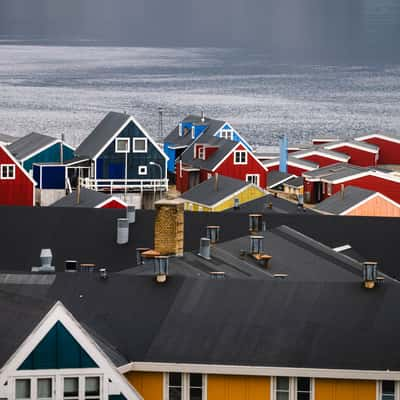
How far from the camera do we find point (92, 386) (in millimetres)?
21141

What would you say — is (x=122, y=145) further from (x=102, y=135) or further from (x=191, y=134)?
(x=191, y=134)

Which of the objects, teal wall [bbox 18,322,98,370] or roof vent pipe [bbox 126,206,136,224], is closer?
teal wall [bbox 18,322,98,370]

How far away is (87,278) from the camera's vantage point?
27.8 m

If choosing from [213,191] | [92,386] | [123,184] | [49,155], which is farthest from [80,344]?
[49,155]

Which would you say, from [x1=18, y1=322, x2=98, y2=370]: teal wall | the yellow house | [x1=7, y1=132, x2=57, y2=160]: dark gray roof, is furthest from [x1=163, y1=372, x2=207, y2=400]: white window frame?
[x1=7, y1=132, x2=57, y2=160]: dark gray roof

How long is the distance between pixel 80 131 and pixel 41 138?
176ft

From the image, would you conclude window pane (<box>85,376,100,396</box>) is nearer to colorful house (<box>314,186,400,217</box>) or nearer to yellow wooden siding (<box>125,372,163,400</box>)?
yellow wooden siding (<box>125,372,163,400</box>)

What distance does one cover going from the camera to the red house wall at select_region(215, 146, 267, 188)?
69.7m

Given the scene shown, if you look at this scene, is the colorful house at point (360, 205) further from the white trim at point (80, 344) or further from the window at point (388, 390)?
the white trim at point (80, 344)

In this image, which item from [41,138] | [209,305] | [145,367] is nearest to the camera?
[145,367]

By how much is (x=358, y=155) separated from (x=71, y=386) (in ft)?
217

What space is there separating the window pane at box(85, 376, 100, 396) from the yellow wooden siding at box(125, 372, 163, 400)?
3491 millimetres

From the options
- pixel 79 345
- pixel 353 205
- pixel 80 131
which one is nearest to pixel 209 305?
pixel 79 345

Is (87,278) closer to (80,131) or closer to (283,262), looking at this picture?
(283,262)
